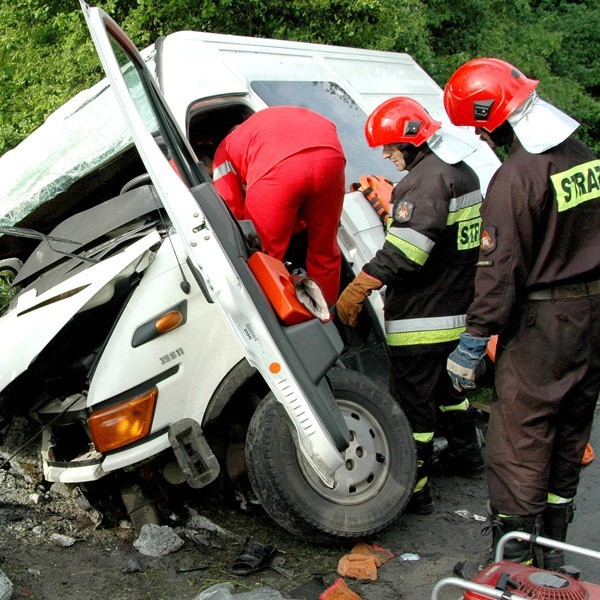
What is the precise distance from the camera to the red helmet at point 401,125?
398 centimetres

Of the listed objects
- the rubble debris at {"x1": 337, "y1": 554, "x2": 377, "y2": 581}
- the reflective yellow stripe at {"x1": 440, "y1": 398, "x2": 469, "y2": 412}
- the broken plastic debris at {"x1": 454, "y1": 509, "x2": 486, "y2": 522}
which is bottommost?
the broken plastic debris at {"x1": 454, "y1": 509, "x2": 486, "y2": 522}

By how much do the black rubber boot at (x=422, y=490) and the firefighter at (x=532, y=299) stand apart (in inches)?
26.6

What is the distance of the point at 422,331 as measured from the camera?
13.0 ft

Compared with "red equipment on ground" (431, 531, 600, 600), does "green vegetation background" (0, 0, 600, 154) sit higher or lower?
higher

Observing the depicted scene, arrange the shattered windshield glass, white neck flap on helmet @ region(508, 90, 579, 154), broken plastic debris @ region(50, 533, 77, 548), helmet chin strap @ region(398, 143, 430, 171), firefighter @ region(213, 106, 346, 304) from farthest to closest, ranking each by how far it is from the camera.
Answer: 1. the shattered windshield glass
2. helmet chin strap @ region(398, 143, 430, 171)
3. firefighter @ region(213, 106, 346, 304)
4. broken plastic debris @ region(50, 533, 77, 548)
5. white neck flap on helmet @ region(508, 90, 579, 154)

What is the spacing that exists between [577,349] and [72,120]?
2856 millimetres

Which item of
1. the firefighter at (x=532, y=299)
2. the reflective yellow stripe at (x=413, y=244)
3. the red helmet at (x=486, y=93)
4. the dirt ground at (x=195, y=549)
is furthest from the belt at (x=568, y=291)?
the dirt ground at (x=195, y=549)

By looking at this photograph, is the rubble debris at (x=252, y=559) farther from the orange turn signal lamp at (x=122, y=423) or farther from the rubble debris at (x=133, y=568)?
the orange turn signal lamp at (x=122, y=423)

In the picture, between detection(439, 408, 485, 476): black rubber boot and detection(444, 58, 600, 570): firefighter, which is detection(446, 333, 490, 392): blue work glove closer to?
detection(444, 58, 600, 570): firefighter

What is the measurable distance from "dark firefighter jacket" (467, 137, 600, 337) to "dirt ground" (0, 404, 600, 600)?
1061mm

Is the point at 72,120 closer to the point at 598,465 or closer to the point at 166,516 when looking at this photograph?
the point at 166,516

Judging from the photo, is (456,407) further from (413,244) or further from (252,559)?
(252,559)

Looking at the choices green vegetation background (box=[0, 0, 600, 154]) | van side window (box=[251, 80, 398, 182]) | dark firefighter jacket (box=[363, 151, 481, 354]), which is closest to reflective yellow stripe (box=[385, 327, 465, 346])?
dark firefighter jacket (box=[363, 151, 481, 354])

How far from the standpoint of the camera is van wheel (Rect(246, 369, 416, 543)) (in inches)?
134
